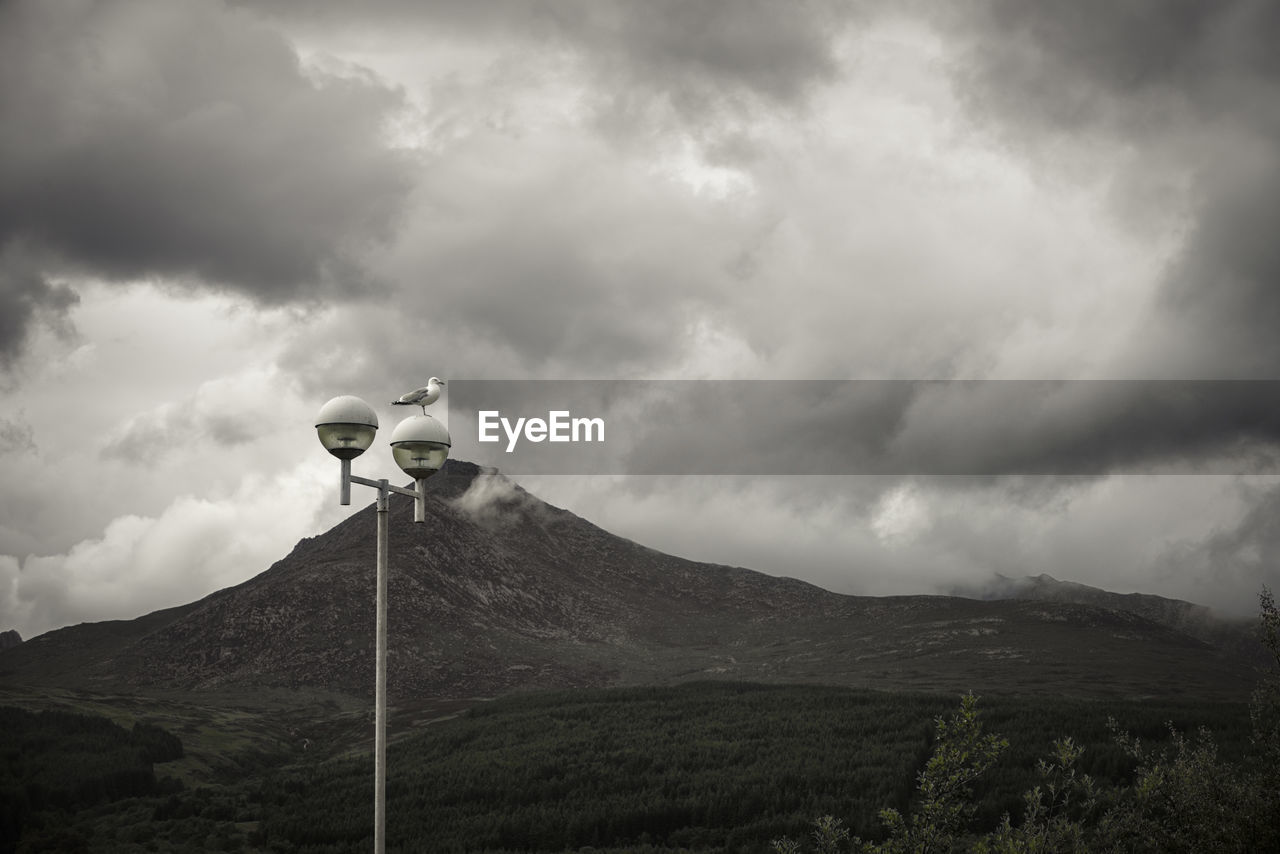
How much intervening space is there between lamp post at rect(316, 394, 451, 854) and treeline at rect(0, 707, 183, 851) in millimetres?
88228

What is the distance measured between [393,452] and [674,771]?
10559 centimetres

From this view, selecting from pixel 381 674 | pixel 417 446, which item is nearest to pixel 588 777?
pixel 381 674

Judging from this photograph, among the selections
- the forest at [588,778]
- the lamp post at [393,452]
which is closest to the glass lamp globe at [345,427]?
the lamp post at [393,452]

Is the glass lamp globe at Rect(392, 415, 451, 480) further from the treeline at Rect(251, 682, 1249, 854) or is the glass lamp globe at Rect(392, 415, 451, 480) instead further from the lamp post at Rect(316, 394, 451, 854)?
the treeline at Rect(251, 682, 1249, 854)

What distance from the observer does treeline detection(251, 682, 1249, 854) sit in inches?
3691

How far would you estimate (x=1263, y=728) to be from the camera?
17.8 m

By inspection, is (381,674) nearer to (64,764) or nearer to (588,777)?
(588,777)

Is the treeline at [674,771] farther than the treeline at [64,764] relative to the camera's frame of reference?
Yes

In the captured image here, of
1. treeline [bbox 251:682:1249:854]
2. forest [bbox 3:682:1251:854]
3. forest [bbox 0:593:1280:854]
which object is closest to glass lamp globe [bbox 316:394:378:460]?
forest [bbox 0:593:1280:854]

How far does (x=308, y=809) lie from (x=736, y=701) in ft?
241

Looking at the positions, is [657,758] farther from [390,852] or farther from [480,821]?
[390,852]

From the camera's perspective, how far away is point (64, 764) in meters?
108

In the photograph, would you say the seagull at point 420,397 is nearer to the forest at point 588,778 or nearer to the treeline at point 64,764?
the forest at point 588,778

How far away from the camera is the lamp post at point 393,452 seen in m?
14.6
